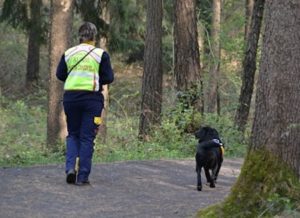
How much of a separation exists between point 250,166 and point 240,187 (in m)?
0.23

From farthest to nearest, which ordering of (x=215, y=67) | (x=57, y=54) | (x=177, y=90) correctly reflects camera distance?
(x=215, y=67)
(x=177, y=90)
(x=57, y=54)

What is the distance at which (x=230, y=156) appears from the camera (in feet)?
46.2

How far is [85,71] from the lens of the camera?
29.3 feet

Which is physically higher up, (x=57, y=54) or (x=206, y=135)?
(x=57, y=54)

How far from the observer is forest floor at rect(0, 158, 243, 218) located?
25.0 ft

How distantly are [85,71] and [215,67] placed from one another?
50.3 ft

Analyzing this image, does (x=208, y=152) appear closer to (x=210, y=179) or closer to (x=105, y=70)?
(x=210, y=179)

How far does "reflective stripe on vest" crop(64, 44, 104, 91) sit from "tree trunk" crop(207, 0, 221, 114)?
13.5m

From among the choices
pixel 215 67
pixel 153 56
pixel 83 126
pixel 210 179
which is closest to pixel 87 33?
pixel 83 126

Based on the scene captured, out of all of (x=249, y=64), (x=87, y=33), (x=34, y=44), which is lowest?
(x=249, y=64)

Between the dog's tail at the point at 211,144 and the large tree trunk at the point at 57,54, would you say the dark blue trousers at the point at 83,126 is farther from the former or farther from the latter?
the large tree trunk at the point at 57,54

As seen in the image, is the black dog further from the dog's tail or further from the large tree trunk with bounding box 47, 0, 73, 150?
the large tree trunk with bounding box 47, 0, 73, 150

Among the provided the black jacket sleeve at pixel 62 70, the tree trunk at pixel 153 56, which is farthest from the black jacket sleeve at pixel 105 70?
the tree trunk at pixel 153 56

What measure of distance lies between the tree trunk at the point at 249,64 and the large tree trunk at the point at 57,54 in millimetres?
4829
